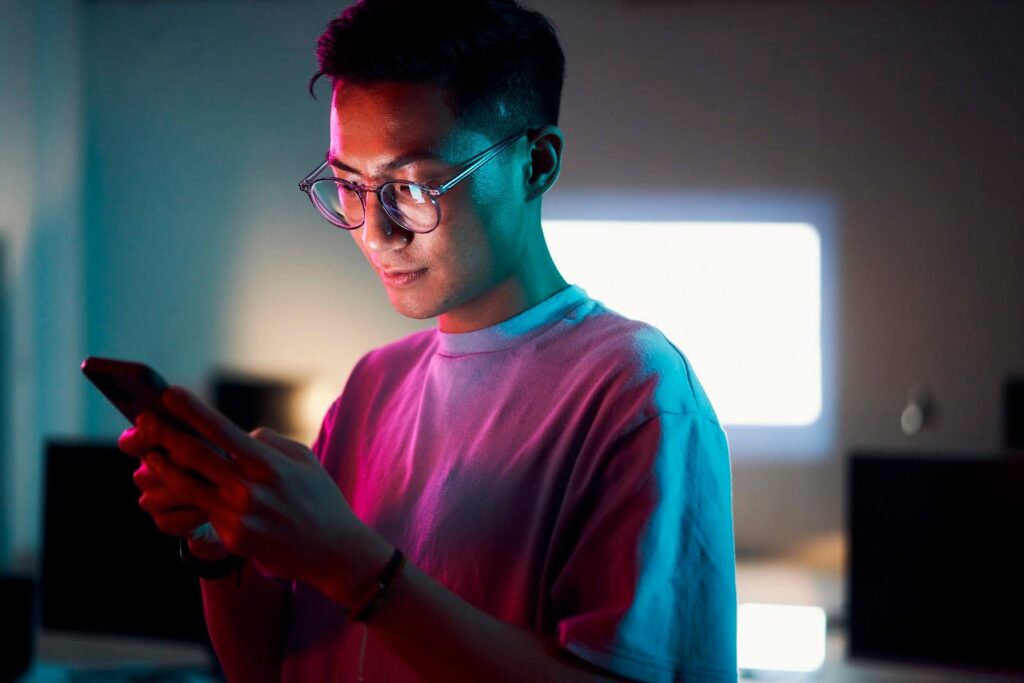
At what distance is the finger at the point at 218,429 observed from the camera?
0.64 m

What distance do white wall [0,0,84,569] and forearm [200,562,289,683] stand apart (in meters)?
2.00

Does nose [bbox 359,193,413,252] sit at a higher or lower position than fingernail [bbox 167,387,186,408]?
higher

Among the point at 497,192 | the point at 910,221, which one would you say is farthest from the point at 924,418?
the point at 497,192

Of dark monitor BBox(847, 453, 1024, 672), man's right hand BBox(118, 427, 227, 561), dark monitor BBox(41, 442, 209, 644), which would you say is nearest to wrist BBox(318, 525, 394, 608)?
man's right hand BBox(118, 427, 227, 561)

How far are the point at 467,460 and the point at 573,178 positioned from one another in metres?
2.08

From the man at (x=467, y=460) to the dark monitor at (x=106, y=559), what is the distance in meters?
1.15

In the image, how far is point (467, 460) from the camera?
84cm

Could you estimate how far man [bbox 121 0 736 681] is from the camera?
0.67m

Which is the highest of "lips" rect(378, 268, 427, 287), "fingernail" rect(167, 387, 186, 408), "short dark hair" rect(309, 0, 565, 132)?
"short dark hair" rect(309, 0, 565, 132)

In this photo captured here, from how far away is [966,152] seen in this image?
8.77 ft

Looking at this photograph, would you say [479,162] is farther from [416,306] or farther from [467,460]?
[467,460]

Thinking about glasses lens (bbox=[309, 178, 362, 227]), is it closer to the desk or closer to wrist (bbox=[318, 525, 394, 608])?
wrist (bbox=[318, 525, 394, 608])

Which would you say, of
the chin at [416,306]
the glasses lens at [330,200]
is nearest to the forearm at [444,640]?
the chin at [416,306]

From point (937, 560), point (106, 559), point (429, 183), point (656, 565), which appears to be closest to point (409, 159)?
point (429, 183)
